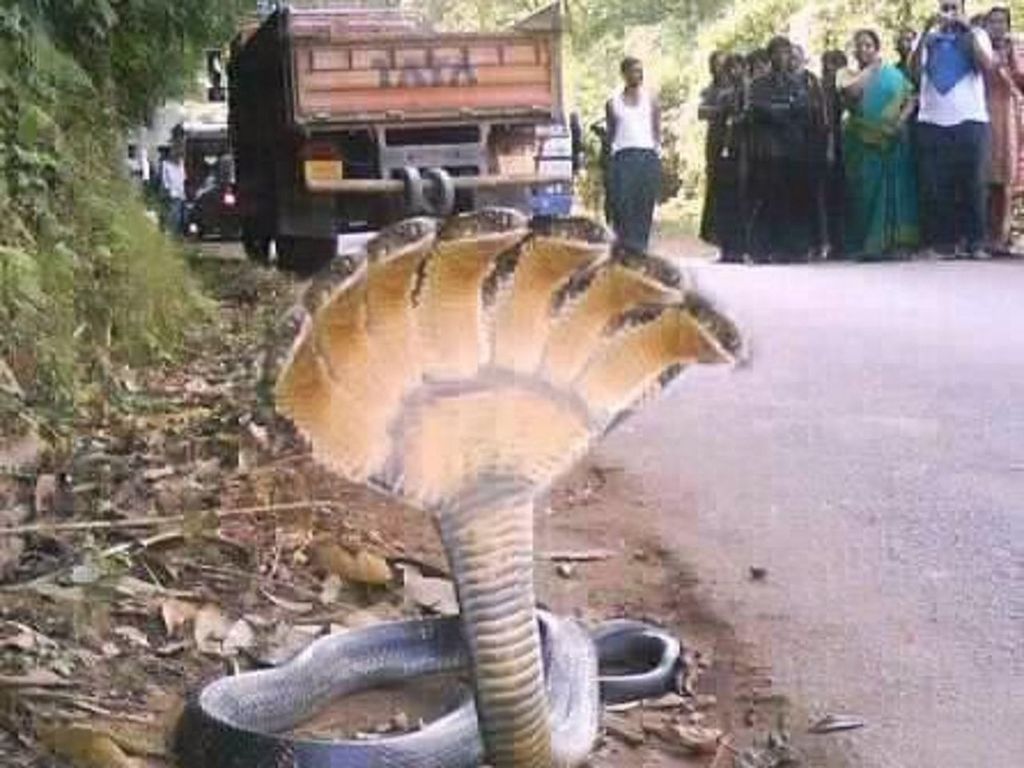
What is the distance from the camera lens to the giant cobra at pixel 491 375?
2.59 metres

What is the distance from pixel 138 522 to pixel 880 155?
10.6 meters

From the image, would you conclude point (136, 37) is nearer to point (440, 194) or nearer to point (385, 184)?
point (385, 184)

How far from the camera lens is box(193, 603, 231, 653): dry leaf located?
13.5 feet

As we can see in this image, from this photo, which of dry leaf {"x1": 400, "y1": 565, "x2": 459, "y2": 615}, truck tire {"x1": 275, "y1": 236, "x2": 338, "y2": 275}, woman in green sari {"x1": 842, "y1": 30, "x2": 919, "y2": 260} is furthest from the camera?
truck tire {"x1": 275, "y1": 236, "x2": 338, "y2": 275}

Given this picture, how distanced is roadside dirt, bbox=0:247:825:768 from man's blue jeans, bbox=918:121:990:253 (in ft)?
26.9

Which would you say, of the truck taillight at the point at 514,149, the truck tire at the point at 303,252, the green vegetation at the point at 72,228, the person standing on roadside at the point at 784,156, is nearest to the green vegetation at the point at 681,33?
the person standing on roadside at the point at 784,156

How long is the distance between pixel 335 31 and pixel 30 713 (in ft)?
42.1

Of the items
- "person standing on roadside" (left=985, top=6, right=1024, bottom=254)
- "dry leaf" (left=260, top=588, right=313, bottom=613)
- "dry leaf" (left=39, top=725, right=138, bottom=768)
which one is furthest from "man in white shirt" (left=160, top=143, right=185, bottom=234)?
"dry leaf" (left=39, top=725, right=138, bottom=768)

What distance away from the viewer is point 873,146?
14602 mm

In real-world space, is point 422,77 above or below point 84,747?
above

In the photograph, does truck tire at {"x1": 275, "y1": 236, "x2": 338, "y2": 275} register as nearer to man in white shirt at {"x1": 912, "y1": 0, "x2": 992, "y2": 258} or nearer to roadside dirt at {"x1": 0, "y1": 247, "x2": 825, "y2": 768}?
man in white shirt at {"x1": 912, "y1": 0, "x2": 992, "y2": 258}

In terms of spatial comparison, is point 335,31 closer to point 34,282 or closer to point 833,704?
point 34,282

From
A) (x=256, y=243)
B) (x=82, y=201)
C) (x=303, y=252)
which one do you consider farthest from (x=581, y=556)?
(x=256, y=243)

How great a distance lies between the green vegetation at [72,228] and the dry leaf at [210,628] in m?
1.51
